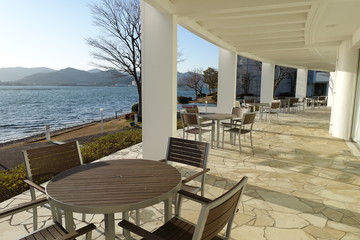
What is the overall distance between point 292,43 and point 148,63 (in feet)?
18.8

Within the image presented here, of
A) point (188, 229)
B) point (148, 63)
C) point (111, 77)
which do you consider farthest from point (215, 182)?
point (111, 77)

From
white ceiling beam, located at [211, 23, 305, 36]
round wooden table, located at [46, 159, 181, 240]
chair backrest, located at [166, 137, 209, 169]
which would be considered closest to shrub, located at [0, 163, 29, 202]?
round wooden table, located at [46, 159, 181, 240]

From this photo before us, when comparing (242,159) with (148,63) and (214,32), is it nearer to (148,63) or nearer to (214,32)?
(148,63)

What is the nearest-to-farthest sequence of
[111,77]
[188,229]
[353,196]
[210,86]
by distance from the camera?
[188,229], [353,196], [111,77], [210,86]

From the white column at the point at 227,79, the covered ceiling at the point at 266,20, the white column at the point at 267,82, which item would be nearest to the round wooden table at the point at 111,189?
the covered ceiling at the point at 266,20

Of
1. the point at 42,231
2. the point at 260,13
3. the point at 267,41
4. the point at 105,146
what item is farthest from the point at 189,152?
the point at 267,41

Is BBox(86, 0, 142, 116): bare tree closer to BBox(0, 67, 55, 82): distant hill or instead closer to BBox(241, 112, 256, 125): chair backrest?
BBox(241, 112, 256, 125): chair backrest

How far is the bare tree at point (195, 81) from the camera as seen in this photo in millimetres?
23130

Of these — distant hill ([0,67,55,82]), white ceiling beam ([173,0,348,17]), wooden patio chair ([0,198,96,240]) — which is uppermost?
distant hill ([0,67,55,82])

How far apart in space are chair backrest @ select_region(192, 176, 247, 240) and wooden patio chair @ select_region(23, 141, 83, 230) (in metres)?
1.45

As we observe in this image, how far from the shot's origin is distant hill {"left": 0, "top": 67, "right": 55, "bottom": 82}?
36662mm

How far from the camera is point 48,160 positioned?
2.18 meters

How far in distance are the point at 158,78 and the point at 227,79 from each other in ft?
16.0

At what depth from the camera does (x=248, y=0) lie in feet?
12.4
